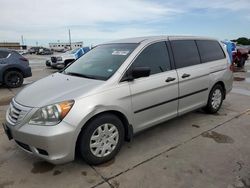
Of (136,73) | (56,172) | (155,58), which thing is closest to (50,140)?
(56,172)

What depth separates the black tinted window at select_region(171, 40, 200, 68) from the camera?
13.7 ft

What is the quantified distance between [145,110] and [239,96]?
441 centimetres

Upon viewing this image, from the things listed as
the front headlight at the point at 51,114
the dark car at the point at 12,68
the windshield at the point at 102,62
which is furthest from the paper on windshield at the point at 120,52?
the dark car at the point at 12,68

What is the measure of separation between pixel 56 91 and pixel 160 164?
1.66m

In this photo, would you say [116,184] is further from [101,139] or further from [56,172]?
[56,172]

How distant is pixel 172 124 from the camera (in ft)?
15.3

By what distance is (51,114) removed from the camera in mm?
2842

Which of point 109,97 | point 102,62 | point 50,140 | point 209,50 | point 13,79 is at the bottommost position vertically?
point 13,79

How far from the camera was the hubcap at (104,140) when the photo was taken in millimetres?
3121

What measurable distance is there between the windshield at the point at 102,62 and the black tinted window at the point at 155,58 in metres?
0.19

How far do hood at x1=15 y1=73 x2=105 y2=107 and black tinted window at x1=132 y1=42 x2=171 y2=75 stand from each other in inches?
31.2

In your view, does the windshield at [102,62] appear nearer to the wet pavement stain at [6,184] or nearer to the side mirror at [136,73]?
the side mirror at [136,73]

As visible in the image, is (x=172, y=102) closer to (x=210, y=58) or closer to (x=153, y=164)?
(x=153, y=164)

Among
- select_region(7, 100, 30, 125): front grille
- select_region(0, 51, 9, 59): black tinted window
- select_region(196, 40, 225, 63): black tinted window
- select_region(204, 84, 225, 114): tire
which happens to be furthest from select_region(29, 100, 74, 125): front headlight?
select_region(0, 51, 9, 59): black tinted window
